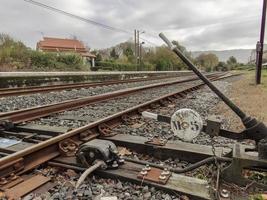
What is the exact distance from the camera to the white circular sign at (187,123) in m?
2.97

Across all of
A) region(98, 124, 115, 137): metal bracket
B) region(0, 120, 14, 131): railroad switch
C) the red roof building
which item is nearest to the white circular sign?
region(98, 124, 115, 137): metal bracket

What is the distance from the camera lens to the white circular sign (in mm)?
2967

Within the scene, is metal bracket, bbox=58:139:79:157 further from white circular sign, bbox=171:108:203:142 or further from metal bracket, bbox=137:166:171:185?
white circular sign, bbox=171:108:203:142

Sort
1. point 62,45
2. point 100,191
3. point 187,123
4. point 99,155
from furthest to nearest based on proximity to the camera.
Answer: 1. point 62,45
2. point 187,123
3. point 99,155
4. point 100,191

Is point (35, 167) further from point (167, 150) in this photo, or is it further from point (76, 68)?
point (76, 68)

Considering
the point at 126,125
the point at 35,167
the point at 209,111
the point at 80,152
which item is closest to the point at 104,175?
the point at 80,152

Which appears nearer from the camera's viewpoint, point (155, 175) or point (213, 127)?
point (155, 175)

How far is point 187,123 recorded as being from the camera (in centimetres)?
302

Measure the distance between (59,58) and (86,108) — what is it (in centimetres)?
2716

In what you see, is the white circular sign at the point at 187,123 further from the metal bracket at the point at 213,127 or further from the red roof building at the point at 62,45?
the red roof building at the point at 62,45

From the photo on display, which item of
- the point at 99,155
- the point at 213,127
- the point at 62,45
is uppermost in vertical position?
the point at 62,45

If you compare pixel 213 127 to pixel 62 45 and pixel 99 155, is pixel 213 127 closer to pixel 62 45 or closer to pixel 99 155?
pixel 99 155

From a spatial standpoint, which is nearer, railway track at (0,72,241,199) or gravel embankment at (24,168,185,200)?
gravel embankment at (24,168,185,200)

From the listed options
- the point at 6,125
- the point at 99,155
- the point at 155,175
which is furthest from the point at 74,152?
the point at 6,125
